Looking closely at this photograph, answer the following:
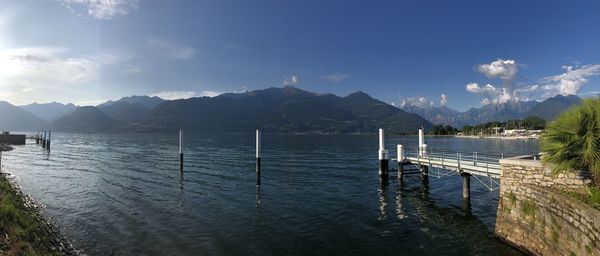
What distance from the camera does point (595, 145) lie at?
46.8ft

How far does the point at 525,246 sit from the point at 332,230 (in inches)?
390

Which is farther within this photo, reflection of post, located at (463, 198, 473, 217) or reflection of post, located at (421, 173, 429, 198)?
reflection of post, located at (421, 173, 429, 198)

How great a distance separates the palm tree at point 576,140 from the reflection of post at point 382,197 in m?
11.2

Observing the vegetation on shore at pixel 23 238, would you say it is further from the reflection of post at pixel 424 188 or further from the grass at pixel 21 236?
the reflection of post at pixel 424 188

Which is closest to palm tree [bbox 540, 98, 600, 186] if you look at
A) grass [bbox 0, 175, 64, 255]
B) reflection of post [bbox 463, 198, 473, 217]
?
reflection of post [bbox 463, 198, 473, 217]

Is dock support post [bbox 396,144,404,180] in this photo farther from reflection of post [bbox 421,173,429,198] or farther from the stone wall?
the stone wall

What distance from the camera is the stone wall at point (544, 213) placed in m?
11.9

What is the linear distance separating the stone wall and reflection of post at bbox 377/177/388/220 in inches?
293

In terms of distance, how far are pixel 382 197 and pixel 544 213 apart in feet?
52.1

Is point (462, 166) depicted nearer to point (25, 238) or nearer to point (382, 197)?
point (382, 197)

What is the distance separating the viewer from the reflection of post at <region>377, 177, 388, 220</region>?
24.8m

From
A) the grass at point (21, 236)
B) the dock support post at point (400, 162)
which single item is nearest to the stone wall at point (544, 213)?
the dock support post at point (400, 162)

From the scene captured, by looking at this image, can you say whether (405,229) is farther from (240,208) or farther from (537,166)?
(240,208)

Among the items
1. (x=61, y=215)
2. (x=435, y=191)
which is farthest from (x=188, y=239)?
(x=435, y=191)
